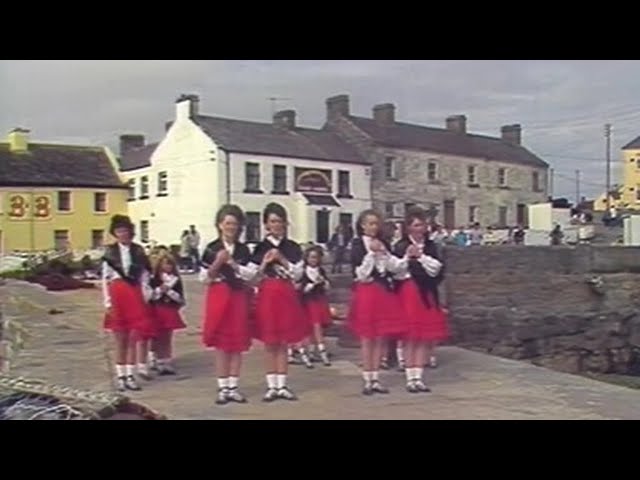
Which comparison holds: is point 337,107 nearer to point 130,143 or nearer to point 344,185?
point 344,185

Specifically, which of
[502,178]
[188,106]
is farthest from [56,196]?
A: [502,178]

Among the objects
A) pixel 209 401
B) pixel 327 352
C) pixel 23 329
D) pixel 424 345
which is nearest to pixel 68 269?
pixel 23 329

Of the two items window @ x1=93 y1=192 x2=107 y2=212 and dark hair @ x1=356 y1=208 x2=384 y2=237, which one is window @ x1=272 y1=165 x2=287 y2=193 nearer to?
dark hair @ x1=356 y1=208 x2=384 y2=237

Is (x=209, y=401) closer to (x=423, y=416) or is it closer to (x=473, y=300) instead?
(x=423, y=416)

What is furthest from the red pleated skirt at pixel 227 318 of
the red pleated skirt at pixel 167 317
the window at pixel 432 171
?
the window at pixel 432 171

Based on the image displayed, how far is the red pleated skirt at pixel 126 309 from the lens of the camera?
4516mm

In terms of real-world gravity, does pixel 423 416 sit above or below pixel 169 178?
below

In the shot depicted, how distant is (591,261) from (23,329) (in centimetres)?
269

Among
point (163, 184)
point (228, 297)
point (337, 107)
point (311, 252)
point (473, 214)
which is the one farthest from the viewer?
point (473, 214)

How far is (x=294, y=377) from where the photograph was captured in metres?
4.62

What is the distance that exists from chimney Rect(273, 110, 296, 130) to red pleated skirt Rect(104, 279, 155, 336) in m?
1.00

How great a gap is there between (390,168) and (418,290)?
0.63m

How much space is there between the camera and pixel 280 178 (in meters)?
4.69

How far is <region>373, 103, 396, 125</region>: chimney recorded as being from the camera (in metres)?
4.80
